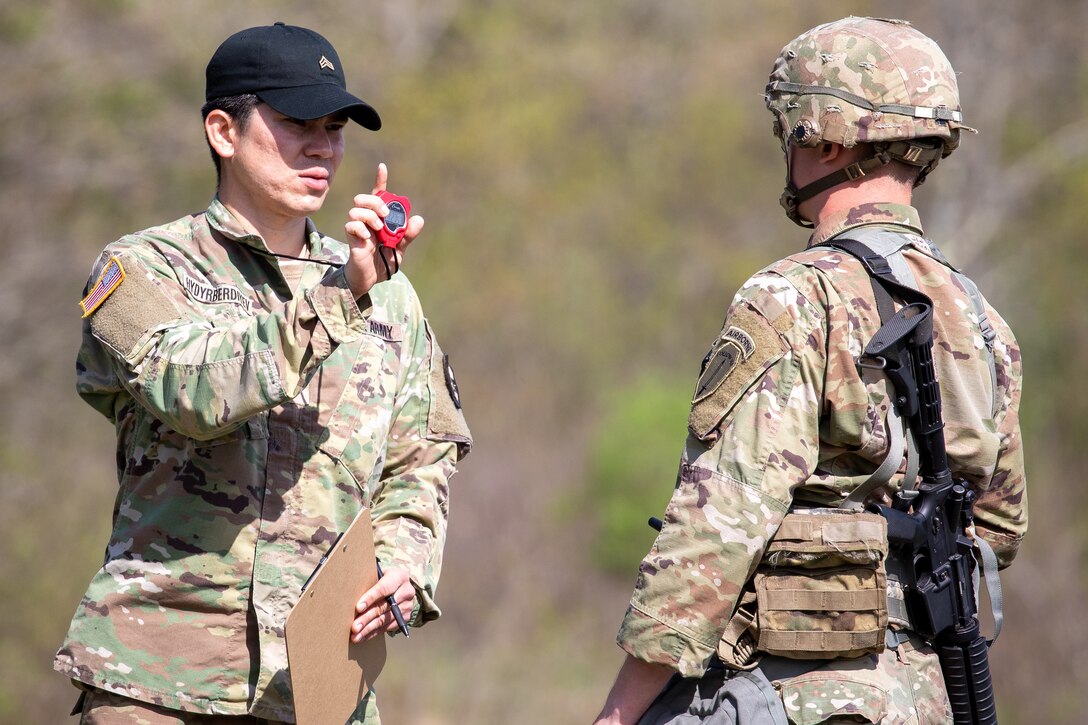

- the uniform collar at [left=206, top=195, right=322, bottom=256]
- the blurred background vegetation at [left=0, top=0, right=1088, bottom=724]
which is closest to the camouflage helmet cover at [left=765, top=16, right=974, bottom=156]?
the uniform collar at [left=206, top=195, right=322, bottom=256]

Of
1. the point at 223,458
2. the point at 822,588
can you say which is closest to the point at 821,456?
the point at 822,588

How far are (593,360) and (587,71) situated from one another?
582cm

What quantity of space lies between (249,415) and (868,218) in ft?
4.73

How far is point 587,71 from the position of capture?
A: 1931 centimetres

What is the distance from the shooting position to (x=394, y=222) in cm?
255

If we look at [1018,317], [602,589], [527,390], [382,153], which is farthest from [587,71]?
[602,589]

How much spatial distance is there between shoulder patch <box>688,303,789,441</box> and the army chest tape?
0.26 m

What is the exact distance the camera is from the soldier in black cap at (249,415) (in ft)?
8.30

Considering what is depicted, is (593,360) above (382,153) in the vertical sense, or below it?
below

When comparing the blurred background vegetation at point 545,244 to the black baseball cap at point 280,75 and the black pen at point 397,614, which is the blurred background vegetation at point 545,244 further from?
the black baseball cap at point 280,75

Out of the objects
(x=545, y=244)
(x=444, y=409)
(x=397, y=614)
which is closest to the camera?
(x=397, y=614)

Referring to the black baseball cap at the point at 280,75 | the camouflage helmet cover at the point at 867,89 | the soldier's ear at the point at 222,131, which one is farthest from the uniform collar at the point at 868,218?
the soldier's ear at the point at 222,131

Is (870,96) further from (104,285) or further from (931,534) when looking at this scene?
(104,285)

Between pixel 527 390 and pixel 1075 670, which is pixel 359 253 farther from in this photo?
pixel 527 390
